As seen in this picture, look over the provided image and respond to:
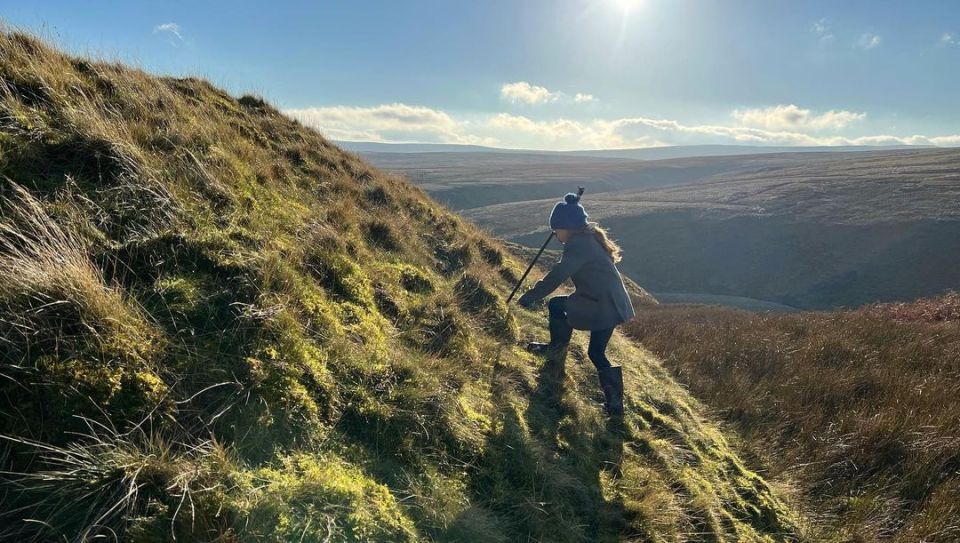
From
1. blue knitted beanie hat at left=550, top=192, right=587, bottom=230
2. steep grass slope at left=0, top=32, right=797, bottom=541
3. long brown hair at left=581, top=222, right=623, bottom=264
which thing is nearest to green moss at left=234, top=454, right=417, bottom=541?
steep grass slope at left=0, top=32, right=797, bottom=541

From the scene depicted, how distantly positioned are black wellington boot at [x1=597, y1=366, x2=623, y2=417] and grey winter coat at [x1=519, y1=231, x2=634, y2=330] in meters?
0.56

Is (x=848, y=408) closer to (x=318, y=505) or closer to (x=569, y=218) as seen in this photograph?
(x=569, y=218)

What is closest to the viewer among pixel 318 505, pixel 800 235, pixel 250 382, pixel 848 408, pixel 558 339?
pixel 318 505

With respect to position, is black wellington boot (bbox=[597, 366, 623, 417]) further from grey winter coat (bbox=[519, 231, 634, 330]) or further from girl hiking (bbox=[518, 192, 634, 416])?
grey winter coat (bbox=[519, 231, 634, 330])

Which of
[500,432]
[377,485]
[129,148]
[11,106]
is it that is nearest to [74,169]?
[129,148]

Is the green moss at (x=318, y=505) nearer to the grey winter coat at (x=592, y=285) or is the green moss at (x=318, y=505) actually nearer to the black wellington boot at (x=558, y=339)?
the grey winter coat at (x=592, y=285)

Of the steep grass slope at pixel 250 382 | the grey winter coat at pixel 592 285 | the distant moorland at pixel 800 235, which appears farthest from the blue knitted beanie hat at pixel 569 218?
the distant moorland at pixel 800 235

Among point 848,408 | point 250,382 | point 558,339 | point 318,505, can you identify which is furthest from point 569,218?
point 848,408

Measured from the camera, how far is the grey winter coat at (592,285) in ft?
19.5

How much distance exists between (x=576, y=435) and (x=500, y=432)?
3.71 ft

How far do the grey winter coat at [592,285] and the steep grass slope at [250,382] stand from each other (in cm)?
87

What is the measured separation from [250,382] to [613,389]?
4251mm

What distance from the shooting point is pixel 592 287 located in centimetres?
603

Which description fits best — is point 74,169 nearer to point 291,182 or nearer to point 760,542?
point 291,182
